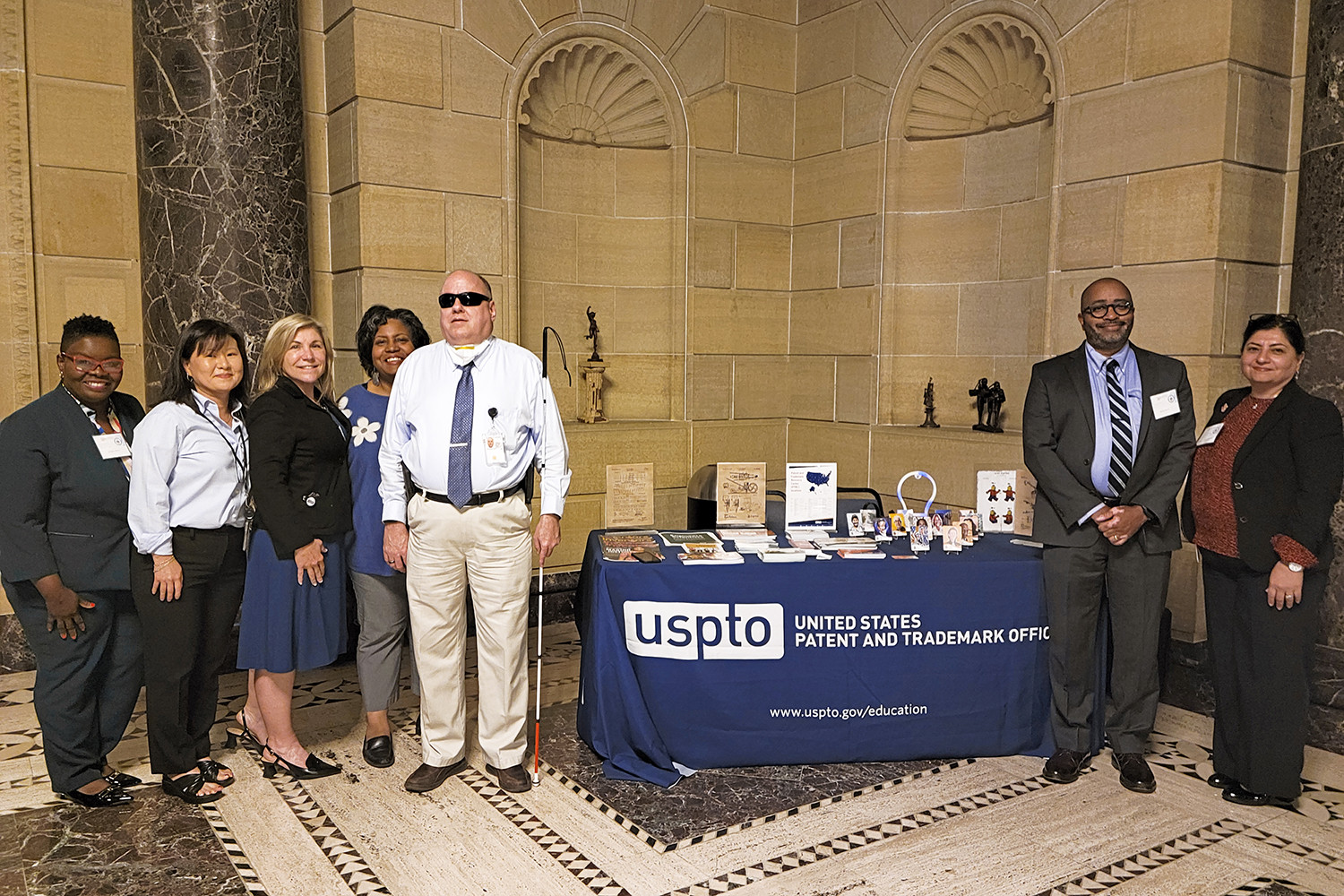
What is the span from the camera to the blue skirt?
347 centimetres

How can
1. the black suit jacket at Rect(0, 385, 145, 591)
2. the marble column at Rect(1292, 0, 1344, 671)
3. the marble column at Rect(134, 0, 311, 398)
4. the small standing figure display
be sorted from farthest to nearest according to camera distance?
the small standing figure display
the marble column at Rect(134, 0, 311, 398)
the marble column at Rect(1292, 0, 1344, 671)
the black suit jacket at Rect(0, 385, 145, 591)

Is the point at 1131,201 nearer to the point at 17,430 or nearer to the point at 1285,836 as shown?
the point at 1285,836

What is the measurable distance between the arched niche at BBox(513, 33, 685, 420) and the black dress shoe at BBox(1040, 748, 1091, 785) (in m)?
3.46

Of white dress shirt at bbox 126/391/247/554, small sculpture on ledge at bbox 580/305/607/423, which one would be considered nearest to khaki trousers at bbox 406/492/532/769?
white dress shirt at bbox 126/391/247/554

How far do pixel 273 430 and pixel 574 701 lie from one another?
75.0 inches

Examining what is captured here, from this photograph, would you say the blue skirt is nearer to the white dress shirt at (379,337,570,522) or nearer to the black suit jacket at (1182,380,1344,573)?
the white dress shirt at (379,337,570,522)

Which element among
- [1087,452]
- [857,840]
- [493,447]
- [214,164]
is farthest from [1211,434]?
[214,164]

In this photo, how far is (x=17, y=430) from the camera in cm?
319

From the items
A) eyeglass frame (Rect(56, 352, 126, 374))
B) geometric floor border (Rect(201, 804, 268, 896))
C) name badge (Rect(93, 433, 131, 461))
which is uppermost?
eyeglass frame (Rect(56, 352, 126, 374))

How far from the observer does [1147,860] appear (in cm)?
310

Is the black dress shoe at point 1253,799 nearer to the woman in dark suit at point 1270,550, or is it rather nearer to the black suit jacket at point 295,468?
the woman in dark suit at point 1270,550

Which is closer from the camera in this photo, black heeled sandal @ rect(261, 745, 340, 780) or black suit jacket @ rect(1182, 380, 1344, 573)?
black suit jacket @ rect(1182, 380, 1344, 573)

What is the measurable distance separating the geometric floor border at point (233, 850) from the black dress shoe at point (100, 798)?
29cm

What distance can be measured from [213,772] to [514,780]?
3.65 feet
